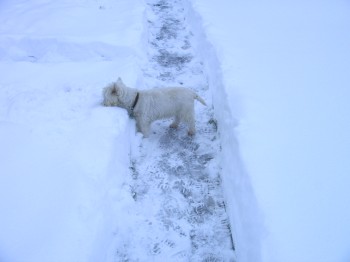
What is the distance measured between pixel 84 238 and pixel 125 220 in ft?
3.14

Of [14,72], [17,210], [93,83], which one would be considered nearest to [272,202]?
[17,210]

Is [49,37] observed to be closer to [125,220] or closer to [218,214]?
[125,220]

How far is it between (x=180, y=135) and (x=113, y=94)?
1.64 meters

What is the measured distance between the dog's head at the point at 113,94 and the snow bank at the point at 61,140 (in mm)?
160

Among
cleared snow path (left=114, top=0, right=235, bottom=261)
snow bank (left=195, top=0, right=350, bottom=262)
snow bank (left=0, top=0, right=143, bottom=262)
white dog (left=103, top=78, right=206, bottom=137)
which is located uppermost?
snow bank (left=195, top=0, right=350, bottom=262)

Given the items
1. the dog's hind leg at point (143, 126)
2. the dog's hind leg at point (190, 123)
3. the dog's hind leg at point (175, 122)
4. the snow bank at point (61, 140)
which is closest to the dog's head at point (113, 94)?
the snow bank at point (61, 140)

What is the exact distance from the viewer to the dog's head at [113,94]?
16.9 ft

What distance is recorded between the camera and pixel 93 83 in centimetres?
600

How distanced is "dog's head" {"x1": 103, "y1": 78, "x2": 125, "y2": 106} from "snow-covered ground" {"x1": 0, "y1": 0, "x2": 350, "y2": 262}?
0.56ft

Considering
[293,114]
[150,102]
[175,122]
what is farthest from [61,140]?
[293,114]

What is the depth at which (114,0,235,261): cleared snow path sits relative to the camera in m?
4.17

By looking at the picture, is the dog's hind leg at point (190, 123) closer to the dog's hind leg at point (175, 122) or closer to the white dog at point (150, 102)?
the white dog at point (150, 102)

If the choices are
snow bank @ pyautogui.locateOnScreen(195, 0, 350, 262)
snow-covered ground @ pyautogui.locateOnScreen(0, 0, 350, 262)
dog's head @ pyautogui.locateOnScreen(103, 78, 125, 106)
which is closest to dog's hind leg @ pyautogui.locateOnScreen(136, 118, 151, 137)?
snow-covered ground @ pyautogui.locateOnScreen(0, 0, 350, 262)

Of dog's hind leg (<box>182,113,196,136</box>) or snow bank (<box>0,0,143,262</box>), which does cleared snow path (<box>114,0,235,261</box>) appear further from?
snow bank (<box>0,0,143,262</box>)
